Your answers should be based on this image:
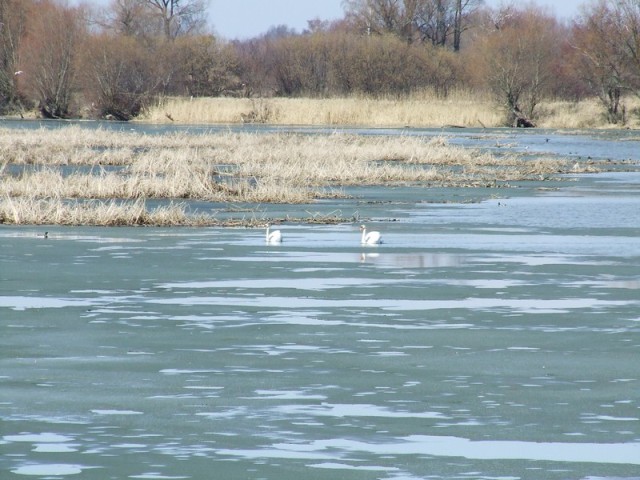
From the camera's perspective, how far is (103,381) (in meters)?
8.73

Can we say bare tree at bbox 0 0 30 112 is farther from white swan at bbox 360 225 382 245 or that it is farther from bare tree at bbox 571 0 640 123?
white swan at bbox 360 225 382 245

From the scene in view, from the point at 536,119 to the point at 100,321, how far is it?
5296 cm

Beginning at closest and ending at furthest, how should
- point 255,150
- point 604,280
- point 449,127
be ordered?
point 604,280
point 255,150
point 449,127

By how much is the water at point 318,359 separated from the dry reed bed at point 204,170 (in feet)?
9.46

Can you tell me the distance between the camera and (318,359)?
9539mm

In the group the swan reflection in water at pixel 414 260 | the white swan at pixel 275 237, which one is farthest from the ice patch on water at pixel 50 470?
the white swan at pixel 275 237

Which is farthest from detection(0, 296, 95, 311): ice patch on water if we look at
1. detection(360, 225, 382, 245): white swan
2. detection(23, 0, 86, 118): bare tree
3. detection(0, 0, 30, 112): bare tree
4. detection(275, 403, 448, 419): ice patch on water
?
detection(0, 0, 30, 112): bare tree

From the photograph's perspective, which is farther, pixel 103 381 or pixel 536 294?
pixel 536 294

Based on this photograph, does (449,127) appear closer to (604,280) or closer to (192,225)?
(192,225)

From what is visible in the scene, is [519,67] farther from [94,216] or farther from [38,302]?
[38,302]

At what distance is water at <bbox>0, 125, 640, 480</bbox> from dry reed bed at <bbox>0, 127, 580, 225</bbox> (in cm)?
288

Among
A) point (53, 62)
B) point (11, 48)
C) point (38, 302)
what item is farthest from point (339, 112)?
point (38, 302)

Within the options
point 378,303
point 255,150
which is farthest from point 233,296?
point 255,150

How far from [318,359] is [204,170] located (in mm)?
19263
